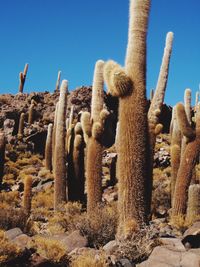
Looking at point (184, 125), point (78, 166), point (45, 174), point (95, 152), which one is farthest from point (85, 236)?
point (45, 174)

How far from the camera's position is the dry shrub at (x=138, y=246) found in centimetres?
836

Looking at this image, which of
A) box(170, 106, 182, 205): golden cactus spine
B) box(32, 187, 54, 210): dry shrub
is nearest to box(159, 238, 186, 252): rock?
box(170, 106, 182, 205): golden cactus spine

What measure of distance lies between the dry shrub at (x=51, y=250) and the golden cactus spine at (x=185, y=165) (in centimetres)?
587

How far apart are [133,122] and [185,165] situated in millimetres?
3885

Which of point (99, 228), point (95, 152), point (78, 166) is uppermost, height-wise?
point (95, 152)

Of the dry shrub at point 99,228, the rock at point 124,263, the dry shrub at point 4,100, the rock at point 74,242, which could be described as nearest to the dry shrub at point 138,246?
the rock at point 124,263

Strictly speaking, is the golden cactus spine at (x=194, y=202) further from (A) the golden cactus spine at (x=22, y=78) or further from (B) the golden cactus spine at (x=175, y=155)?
(A) the golden cactus spine at (x=22, y=78)

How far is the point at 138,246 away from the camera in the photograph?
8.58 metres

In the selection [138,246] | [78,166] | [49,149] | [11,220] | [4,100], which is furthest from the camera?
[4,100]

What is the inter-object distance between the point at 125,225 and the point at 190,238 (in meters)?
1.58

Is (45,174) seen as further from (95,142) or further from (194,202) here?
(194,202)

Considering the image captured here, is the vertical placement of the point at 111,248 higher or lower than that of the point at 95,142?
lower

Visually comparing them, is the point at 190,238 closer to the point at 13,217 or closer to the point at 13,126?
the point at 13,217

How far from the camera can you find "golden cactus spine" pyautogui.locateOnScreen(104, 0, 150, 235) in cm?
982
